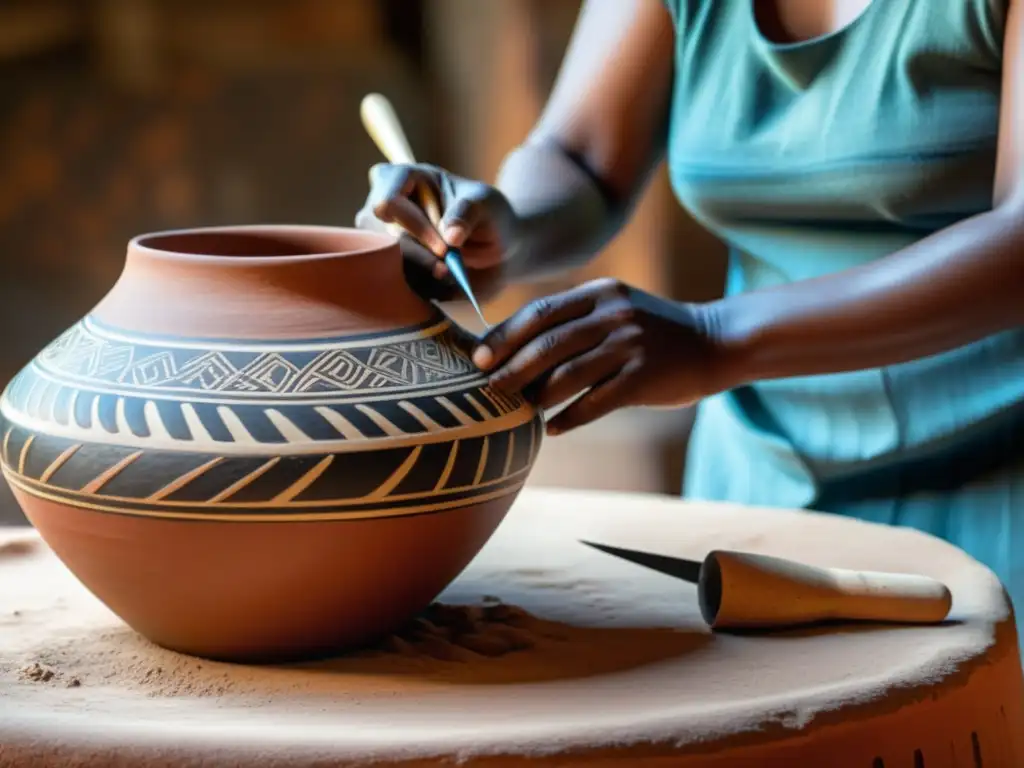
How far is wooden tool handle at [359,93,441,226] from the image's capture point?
128 cm

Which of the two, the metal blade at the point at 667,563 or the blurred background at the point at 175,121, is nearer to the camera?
the metal blade at the point at 667,563

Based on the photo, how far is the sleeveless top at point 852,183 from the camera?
4.43 ft

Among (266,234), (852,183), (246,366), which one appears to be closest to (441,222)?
(266,234)

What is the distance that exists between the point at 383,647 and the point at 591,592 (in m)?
0.20

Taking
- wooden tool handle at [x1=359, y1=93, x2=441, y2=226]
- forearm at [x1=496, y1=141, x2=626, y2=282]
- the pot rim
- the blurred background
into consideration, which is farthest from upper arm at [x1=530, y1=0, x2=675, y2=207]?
the blurred background

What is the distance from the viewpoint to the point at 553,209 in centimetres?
153

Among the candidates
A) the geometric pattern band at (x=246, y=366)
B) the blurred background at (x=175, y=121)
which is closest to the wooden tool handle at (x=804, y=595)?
the geometric pattern band at (x=246, y=366)

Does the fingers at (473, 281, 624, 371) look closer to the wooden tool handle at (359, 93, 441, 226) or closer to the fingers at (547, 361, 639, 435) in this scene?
the fingers at (547, 361, 639, 435)

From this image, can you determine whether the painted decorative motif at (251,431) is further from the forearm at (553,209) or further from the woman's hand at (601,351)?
the forearm at (553,209)

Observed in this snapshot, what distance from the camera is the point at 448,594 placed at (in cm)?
125

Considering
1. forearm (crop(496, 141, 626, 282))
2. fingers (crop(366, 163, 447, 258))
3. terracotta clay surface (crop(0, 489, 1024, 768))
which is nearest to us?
terracotta clay surface (crop(0, 489, 1024, 768))

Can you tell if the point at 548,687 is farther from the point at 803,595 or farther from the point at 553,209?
the point at 553,209

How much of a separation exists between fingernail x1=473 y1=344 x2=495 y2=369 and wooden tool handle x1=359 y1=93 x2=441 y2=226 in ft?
0.52

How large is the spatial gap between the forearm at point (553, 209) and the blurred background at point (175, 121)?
9.43 ft
